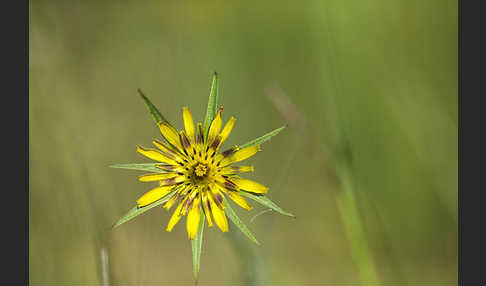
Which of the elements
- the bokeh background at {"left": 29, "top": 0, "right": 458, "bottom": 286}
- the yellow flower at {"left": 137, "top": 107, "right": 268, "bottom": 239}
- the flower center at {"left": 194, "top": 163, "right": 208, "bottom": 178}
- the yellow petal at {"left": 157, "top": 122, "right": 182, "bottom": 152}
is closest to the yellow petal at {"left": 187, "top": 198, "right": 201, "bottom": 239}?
the yellow flower at {"left": 137, "top": 107, "right": 268, "bottom": 239}

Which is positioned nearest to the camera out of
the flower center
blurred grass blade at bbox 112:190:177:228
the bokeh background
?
blurred grass blade at bbox 112:190:177:228

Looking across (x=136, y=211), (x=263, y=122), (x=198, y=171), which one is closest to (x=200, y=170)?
(x=198, y=171)

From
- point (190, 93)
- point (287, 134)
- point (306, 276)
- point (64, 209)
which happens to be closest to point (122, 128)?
point (190, 93)

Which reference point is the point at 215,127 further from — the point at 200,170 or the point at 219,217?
the point at 219,217

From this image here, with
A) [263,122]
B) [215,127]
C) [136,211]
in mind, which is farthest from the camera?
[263,122]

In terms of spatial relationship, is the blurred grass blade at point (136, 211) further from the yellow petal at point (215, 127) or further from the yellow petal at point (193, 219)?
the yellow petal at point (215, 127)

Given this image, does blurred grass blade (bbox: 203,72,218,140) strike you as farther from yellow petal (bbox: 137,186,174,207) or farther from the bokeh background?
the bokeh background
